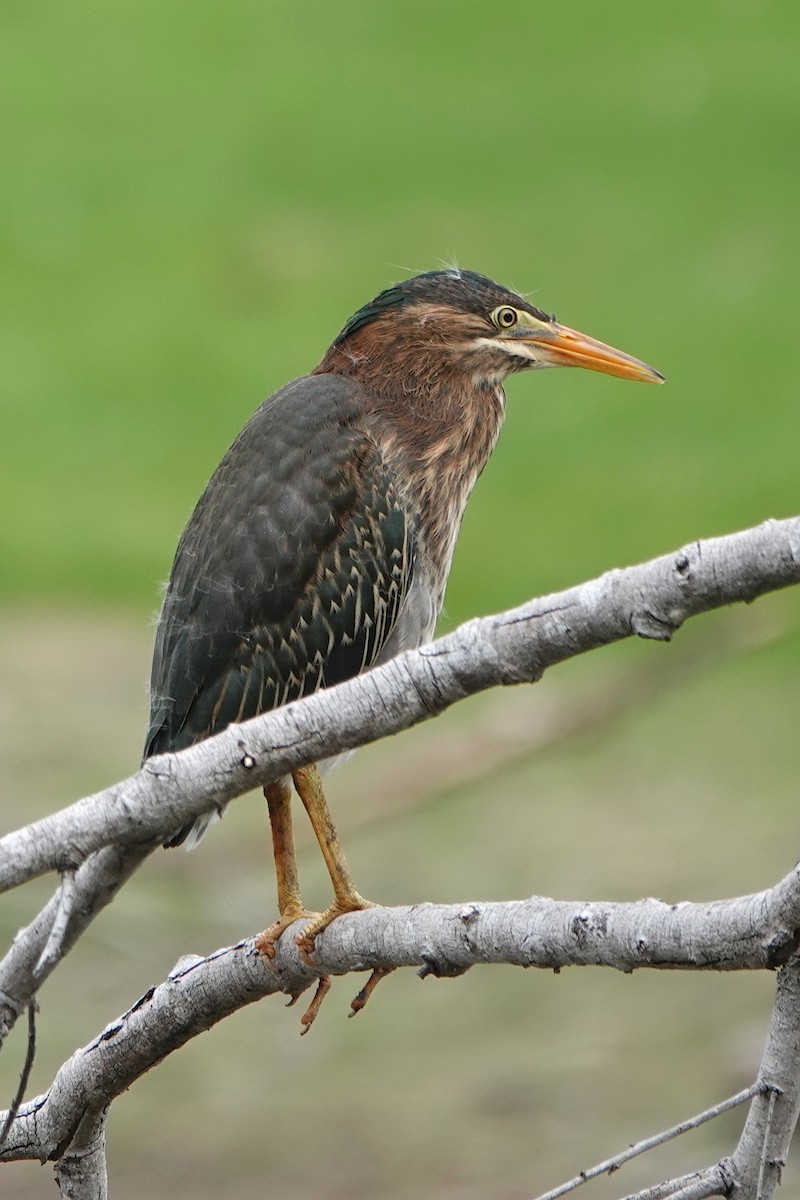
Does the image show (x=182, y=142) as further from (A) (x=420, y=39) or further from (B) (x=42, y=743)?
(B) (x=42, y=743)

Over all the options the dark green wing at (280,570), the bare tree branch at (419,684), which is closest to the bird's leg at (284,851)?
the dark green wing at (280,570)

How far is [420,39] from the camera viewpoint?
21328mm

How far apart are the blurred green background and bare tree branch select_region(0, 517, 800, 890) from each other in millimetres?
5022

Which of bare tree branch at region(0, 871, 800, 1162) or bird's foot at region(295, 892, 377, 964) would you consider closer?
bare tree branch at region(0, 871, 800, 1162)

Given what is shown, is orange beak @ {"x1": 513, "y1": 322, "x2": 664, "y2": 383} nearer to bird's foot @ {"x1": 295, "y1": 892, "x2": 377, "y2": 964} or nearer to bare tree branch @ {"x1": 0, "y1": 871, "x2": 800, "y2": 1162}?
bird's foot @ {"x1": 295, "y1": 892, "x2": 377, "y2": 964}

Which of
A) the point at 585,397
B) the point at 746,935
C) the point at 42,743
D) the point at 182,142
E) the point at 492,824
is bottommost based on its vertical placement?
the point at 746,935

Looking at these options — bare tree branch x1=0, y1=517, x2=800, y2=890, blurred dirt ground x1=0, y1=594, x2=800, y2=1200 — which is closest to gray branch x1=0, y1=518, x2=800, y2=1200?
bare tree branch x1=0, y1=517, x2=800, y2=890

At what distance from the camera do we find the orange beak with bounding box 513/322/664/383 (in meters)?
4.55

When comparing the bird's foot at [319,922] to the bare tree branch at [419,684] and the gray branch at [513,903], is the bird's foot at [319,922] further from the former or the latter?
the bare tree branch at [419,684]

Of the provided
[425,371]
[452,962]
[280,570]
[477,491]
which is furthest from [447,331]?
[477,491]

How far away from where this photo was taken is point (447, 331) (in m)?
4.76

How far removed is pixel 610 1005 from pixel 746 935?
6425 mm

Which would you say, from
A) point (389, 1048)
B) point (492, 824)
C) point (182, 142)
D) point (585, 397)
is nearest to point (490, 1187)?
point (389, 1048)

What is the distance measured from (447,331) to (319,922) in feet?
4.98
